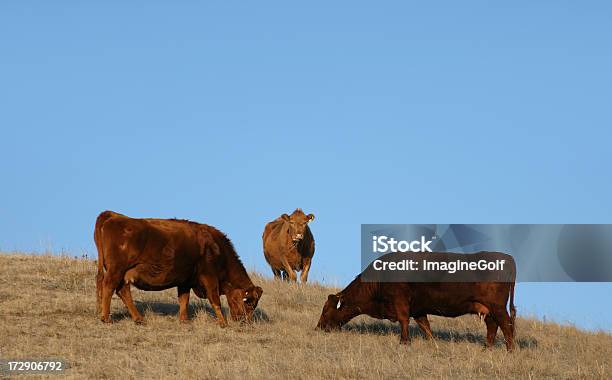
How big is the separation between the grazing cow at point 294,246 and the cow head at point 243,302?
8.42 meters

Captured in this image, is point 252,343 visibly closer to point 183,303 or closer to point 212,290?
point 212,290

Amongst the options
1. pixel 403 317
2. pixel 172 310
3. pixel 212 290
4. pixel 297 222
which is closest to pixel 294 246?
pixel 297 222

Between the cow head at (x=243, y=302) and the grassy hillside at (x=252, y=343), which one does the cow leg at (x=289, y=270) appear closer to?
the grassy hillside at (x=252, y=343)

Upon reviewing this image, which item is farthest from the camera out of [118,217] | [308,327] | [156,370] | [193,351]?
[308,327]

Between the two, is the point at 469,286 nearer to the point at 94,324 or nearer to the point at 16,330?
the point at 94,324

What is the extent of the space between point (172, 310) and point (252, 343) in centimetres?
366

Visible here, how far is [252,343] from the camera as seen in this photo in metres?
15.2

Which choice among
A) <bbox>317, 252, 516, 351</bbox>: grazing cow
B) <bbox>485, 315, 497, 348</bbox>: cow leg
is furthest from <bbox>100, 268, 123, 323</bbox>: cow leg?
<bbox>485, 315, 497, 348</bbox>: cow leg

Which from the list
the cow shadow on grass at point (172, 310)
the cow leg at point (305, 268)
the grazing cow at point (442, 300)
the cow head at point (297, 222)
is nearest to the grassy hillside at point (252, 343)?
the cow shadow on grass at point (172, 310)

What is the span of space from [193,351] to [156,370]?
1.54 meters

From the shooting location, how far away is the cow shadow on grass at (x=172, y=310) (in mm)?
17328

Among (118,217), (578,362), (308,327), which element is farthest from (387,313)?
(118,217)

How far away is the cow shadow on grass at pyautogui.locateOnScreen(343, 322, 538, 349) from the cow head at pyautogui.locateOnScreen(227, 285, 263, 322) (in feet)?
6.38

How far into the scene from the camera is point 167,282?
1664 cm
